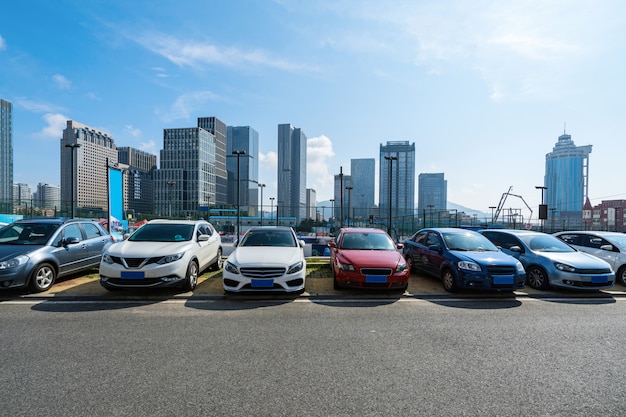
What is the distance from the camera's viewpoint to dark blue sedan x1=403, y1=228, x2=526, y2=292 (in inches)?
282

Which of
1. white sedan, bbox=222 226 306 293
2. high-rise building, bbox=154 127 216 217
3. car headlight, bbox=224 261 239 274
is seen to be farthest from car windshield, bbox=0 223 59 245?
high-rise building, bbox=154 127 216 217

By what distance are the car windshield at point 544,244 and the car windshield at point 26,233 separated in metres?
12.0

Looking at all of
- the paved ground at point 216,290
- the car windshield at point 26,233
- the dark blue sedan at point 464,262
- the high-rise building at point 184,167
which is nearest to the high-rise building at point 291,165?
the high-rise building at point 184,167

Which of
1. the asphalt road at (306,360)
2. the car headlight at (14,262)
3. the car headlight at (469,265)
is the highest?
the car headlight at (14,262)

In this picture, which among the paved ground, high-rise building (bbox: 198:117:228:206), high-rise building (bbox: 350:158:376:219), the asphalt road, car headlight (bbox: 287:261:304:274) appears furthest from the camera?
high-rise building (bbox: 198:117:228:206)

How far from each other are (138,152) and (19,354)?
149169mm

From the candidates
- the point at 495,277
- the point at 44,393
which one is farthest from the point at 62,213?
the point at 495,277

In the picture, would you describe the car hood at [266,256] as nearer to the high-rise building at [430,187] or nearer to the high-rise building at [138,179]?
the high-rise building at [138,179]

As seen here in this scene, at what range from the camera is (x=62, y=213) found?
2606cm

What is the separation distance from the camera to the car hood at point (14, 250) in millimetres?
6574

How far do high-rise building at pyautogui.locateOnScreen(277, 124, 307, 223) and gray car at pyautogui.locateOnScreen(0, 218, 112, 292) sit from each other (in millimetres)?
103127

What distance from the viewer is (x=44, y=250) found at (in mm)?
7152

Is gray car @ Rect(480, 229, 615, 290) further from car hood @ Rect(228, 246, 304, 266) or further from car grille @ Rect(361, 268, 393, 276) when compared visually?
car hood @ Rect(228, 246, 304, 266)

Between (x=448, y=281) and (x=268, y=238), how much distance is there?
451 cm
